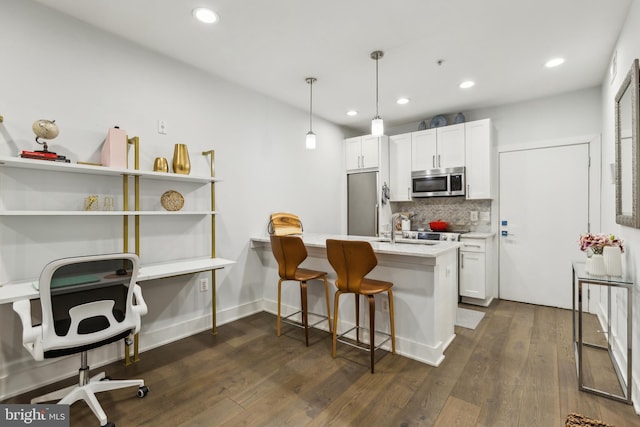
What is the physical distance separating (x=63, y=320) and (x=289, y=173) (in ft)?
9.69

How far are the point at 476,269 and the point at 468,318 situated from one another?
2.36ft

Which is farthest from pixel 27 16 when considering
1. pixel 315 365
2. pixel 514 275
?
pixel 514 275

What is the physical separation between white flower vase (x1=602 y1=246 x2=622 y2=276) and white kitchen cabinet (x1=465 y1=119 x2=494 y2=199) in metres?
1.98

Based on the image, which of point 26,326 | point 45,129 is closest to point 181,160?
point 45,129

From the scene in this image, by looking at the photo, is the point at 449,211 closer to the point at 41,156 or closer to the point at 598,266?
the point at 598,266

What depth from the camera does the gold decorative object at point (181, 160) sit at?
282 centimetres

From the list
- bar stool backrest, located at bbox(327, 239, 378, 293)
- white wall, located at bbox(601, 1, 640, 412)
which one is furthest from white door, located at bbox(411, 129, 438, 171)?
bar stool backrest, located at bbox(327, 239, 378, 293)

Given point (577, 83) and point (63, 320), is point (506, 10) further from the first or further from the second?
point (63, 320)

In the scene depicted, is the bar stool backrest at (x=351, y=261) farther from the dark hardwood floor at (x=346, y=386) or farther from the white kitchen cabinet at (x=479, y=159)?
the white kitchen cabinet at (x=479, y=159)

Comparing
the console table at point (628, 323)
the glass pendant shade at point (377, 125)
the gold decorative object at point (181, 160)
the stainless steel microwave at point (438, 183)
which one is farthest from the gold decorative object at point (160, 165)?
the stainless steel microwave at point (438, 183)

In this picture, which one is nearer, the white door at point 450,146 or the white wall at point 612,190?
the white wall at point 612,190

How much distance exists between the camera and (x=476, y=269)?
12.9 ft

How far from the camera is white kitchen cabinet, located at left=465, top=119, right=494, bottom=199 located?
404 cm

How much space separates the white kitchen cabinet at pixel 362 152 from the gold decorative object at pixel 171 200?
297 cm
